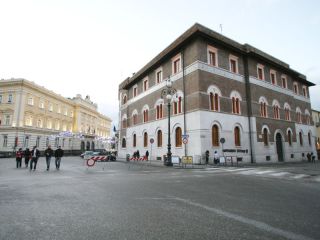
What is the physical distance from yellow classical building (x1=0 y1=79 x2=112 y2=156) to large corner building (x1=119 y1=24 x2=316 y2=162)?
80.1 feet

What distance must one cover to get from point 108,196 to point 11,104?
47.9 meters

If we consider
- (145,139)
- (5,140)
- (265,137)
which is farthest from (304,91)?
(5,140)

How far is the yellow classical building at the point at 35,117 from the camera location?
42.7 m

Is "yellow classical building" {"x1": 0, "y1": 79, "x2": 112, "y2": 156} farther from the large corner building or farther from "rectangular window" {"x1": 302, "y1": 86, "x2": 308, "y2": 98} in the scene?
"rectangular window" {"x1": 302, "y1": 86, "x2": 308, "y2": 98}

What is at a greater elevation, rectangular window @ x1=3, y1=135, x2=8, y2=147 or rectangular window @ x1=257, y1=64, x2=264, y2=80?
rectangular window @ x1=257, y1=64, x2=264, y2=80

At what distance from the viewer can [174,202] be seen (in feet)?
19.0

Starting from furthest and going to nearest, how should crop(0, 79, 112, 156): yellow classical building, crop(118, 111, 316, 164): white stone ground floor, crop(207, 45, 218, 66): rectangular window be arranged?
crop(0, 79, 112, 156): yellow classical building, crop(207, 45, 218, 66): rectangular window, crop(118, 111, 316, 164): white stone ground floor

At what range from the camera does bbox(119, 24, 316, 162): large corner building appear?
21.5 metres

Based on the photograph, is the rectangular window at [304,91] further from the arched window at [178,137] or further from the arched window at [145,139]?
the arched window at [145,139]

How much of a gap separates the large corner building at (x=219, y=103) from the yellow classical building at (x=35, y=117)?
24.4 meters

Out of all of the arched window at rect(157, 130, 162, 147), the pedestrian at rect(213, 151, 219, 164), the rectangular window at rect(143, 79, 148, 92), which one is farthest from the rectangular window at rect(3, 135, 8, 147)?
the pedestrian at rect(213, 151, 219, 164)

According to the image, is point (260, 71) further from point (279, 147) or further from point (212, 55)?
point (279, 147)

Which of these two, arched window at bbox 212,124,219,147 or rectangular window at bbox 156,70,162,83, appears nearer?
arched window at bbox 212,124,219,147

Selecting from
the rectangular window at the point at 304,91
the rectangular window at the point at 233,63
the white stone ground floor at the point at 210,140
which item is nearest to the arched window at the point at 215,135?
the white stone ground floor at the point at 210,140
